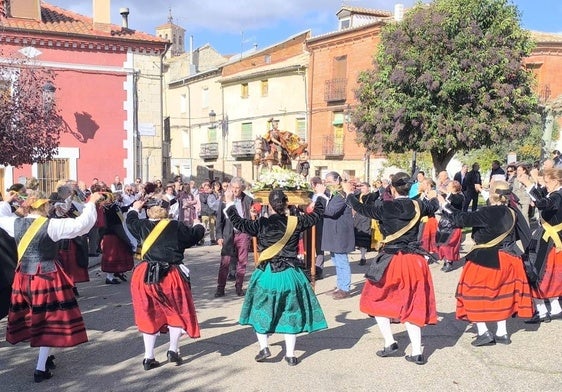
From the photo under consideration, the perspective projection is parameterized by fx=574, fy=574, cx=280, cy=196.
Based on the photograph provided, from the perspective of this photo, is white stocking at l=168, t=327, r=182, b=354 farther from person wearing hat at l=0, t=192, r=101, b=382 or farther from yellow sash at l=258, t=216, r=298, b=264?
yellow sash at l=258, t=216, r=298, b=264

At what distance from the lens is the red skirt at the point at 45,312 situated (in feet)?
16.5

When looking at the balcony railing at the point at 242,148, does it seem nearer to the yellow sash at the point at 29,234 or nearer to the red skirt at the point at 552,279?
the red skirt at the point at 552,279

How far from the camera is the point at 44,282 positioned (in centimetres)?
509

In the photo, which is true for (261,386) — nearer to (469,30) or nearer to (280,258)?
(280,258)

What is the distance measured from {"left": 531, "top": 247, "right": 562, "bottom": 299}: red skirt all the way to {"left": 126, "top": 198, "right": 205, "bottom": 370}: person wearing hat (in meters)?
4.04

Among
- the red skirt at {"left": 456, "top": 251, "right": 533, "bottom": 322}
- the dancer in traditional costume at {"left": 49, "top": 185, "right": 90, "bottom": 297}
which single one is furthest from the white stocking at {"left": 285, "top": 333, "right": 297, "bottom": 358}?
the dancer in traditional costume at {"left": 49, "top": 185, "right": 90, "bottom": 297}

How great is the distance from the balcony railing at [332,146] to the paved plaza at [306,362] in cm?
2454

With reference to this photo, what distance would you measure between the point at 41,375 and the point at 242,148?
3247cm

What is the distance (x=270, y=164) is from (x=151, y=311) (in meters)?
4.88

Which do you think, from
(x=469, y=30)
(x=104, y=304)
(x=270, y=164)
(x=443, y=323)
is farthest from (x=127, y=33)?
(x=443, y=323)

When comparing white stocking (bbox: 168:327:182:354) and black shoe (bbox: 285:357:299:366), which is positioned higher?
white stocking (bbox: 168:327:182:354)

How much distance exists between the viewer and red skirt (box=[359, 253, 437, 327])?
5312 mm

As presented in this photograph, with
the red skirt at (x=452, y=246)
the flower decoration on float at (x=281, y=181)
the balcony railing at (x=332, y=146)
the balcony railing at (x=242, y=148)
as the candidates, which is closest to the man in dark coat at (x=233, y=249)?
the flower decoration on float at (x=281, y=181)

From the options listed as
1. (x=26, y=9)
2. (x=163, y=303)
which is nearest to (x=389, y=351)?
(x=163, y=303)
